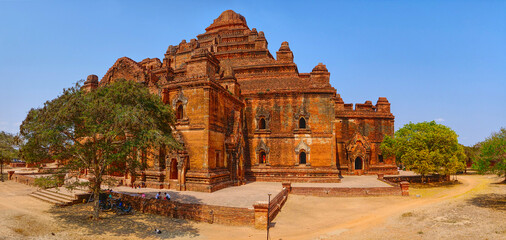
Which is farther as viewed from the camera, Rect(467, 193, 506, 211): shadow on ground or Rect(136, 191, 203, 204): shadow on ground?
Rect(467, 193, 506, 211): shadow on ground

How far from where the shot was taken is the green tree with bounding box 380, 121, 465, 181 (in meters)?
28.2

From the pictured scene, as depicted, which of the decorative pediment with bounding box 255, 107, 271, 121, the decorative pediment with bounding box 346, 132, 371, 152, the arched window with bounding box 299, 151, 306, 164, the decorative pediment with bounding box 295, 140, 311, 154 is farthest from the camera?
the decorative pediment with bounding box 346, 132, 371, 152

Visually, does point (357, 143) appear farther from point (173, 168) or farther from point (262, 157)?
point (173, 168)

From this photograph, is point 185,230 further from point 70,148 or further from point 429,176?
point 429,176

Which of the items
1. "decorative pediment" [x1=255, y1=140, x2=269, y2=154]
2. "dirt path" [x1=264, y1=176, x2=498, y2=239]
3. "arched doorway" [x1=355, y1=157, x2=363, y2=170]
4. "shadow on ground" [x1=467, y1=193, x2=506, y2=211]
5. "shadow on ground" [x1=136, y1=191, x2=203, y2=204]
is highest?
"decorative pediment" [x1=255, y1=140, x2=269, y2=154]

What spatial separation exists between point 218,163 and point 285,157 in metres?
8.55

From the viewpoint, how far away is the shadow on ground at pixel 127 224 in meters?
13.3

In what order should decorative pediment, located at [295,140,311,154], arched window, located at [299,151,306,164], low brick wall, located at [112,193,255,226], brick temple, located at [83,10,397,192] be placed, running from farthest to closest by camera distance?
arched window, located at [299,151,306,164] → decorative pediment, located at [295,140,311,154] → brick temple, located at [83,10,397,192] → low brick wall, located at [112,193,255,226]

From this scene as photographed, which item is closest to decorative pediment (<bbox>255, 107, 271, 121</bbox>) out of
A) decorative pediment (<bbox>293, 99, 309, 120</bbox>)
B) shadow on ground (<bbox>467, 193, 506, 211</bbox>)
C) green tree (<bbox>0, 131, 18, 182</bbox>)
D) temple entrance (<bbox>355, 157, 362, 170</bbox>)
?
decorative pediment (<bbox>293, 99, 309, 120</bbox>)

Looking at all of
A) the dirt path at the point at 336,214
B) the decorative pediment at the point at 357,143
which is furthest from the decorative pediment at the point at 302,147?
the decorative pediment at the point at 357,143

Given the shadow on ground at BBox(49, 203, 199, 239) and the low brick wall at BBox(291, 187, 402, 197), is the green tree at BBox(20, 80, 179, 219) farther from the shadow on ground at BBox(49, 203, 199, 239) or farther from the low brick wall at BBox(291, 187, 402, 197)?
the low brick wall at BBox(291, 187, 402, 197)

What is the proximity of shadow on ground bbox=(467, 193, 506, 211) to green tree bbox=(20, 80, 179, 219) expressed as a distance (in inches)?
814

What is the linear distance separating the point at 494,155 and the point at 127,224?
76.9 ft

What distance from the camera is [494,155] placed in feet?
61.9
